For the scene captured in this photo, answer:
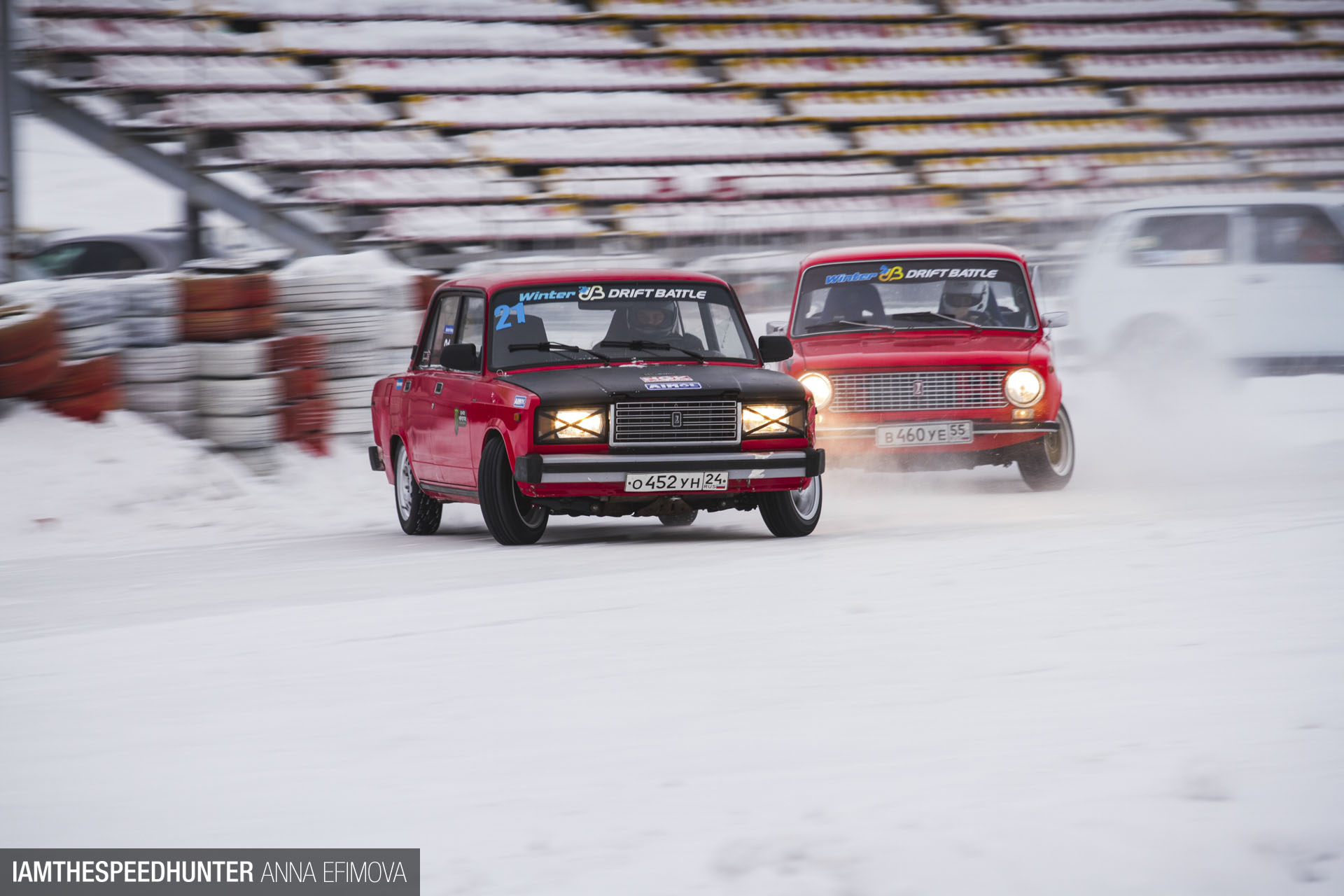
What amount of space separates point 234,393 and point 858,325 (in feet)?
13.0

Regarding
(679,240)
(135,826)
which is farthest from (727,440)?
(679,240)

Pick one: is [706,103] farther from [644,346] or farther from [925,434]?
[644,346]

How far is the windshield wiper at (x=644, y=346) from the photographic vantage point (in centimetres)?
799

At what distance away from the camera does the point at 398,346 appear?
11.4 m

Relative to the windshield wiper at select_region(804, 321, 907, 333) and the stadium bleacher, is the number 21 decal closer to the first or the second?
the windshield wiper at select_region(804, 321, 907, 333)

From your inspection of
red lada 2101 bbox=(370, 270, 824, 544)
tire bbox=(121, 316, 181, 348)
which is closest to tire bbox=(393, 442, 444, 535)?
red lada 2101 bbox=(370, 270, 824, 544)

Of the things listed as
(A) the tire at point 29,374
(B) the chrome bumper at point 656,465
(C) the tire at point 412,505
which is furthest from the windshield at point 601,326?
(A) the tire at point 29,374

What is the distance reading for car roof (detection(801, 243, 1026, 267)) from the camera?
10.2 m

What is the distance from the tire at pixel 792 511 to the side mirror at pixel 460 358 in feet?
5.13

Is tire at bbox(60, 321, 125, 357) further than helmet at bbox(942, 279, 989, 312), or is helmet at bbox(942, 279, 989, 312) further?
helmet at bbox(942, 279, 989, 312)

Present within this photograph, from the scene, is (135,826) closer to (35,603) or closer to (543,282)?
(35,603)

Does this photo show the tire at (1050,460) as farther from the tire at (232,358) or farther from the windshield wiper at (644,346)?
the tire at (232,358)

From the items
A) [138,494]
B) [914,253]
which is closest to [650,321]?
[914,253]

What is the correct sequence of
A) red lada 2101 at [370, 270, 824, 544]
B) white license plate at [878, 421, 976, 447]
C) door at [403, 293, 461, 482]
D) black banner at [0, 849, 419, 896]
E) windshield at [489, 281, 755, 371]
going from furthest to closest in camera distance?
white license plate at [878, 421, 976, 447]
door at [403, 293, 461, 482]
windshield at [489, 281, 755, 371]
red lada 2101 at [370, 270, 824, 544]
black banner at [0, 849, 419, 896]
